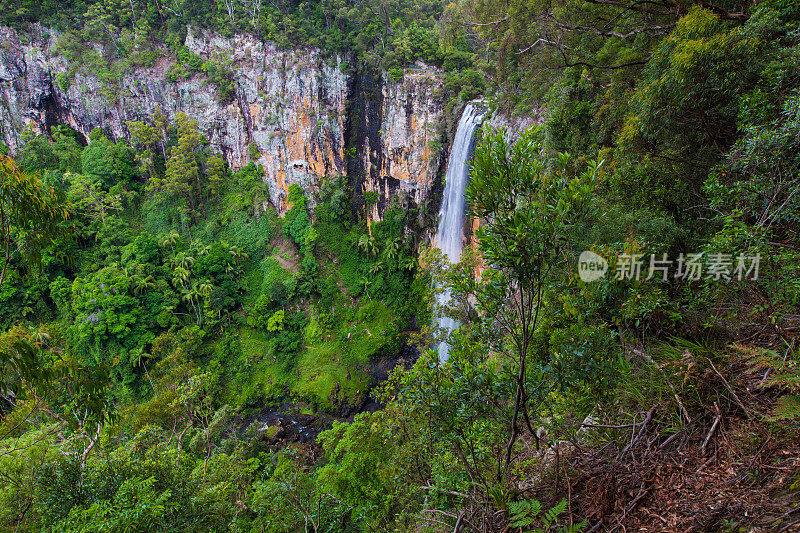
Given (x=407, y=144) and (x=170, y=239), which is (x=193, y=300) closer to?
(x=170, y=239)

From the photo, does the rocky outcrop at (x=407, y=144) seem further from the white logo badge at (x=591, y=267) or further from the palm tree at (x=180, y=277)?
the white logo badge at (x=591, y=267)

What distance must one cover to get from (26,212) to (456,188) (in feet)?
44.0

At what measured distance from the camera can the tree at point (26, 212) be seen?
2729 mm

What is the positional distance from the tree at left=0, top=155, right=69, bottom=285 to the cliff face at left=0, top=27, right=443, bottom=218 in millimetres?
15526

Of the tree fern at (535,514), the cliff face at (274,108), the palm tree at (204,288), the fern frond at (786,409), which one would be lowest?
the palm tree at (204,288)

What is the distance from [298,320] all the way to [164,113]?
16.2m

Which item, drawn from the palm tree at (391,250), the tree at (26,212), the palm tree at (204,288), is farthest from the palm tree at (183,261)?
the tree at (26,212)

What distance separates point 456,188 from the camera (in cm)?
1494

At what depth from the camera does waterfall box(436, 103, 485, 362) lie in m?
13.8

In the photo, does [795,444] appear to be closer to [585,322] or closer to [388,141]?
[585,322]

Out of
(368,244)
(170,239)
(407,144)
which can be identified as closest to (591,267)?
(407,144)

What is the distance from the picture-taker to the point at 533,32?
26.6ft

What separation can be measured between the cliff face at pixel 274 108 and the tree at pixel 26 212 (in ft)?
50.9
